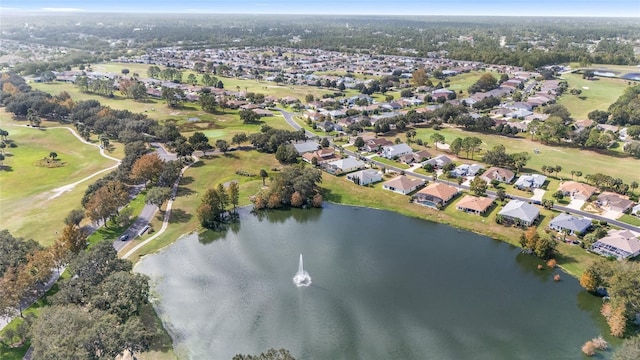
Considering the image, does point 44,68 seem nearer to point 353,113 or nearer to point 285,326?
point 353,113

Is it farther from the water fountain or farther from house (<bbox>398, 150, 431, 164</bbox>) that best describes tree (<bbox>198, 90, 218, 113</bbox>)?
the water fountain

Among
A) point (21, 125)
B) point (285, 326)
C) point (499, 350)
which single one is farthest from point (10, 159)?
point (499, 350)

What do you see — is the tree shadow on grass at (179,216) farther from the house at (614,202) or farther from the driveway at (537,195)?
the house at (614,202)

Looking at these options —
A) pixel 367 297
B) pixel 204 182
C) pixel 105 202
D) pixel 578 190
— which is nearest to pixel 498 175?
pixel 578 190

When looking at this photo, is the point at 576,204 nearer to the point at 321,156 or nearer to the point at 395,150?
the point at 395,150

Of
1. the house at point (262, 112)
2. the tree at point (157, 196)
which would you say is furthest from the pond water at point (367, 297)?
the house at point (262, 112)
